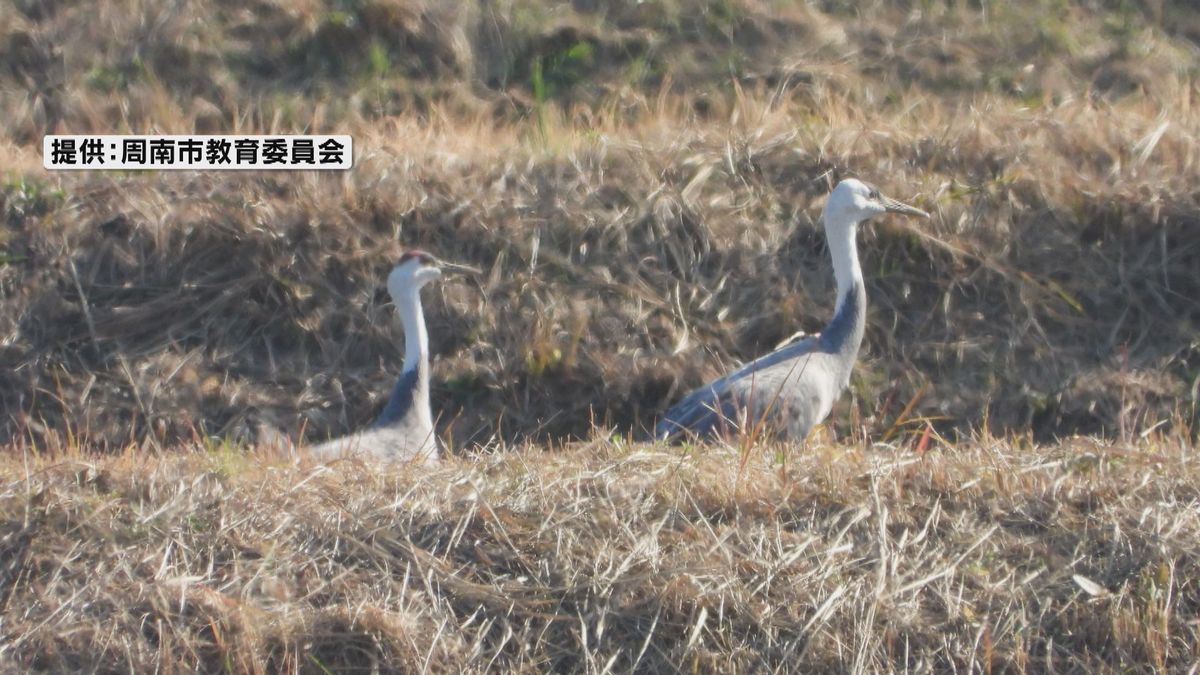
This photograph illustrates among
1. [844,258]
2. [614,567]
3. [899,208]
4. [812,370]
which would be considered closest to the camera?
[614,567]

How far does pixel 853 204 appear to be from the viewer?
29.5 feet

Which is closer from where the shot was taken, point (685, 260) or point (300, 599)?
A: point (300, 599)

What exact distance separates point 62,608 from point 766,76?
7.85 metres

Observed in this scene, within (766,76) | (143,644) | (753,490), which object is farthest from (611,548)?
(766,76)

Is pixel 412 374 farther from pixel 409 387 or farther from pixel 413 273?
pixel 413 273

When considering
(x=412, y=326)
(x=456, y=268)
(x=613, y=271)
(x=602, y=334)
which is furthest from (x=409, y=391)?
(x=613, y=271)

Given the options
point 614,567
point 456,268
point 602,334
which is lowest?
point 602,334

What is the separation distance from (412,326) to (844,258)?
2.28 metres

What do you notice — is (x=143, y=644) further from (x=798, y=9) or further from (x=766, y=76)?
(x=798, y=9)

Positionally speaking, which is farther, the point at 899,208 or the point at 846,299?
the point at 899,208

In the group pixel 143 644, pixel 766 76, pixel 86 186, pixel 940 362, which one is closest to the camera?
pixel 143 644

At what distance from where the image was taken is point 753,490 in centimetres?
539

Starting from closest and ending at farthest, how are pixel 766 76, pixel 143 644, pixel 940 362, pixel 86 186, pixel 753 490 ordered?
pixel 143 644 < pixel 753 490 < pixel 940 362 < pixel 86 186 < pixel 766 76

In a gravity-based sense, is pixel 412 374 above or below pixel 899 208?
below
